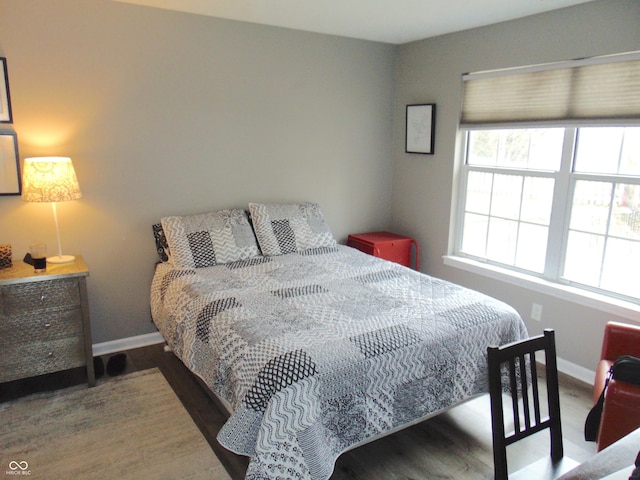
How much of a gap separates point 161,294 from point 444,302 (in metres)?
1.77

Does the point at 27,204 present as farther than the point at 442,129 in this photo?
No

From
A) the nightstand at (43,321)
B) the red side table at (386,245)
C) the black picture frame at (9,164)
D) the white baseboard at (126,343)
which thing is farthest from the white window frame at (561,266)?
the black picture frame at (9,164)

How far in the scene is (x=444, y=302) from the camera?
2.53 meters

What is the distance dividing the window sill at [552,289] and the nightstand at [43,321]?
9.09 ft

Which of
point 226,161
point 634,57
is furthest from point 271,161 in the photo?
point 634,57

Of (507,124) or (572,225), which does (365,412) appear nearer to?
(572,225)

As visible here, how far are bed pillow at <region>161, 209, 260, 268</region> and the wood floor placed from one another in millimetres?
804

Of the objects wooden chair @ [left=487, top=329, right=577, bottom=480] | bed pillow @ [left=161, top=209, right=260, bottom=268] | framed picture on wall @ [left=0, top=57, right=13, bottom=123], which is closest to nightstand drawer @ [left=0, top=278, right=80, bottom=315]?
bed pillow @ [left=161, top=209, right=260, bottom=268]

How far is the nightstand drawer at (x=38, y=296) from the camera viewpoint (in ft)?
8.46

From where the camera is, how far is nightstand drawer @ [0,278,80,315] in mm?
2580

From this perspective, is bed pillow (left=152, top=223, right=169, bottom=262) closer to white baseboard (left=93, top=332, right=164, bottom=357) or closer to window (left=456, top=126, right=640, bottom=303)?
white baseboard (left=93, top=332, right=164, bottom=357)

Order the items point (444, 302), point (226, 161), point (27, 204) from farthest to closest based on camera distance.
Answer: point (226, 161) < point (27, 204) < point (444, 302)

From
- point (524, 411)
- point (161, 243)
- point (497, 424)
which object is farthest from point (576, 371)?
point (161, 243)

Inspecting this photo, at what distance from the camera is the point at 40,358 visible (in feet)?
8.91
